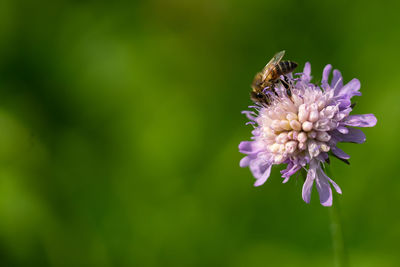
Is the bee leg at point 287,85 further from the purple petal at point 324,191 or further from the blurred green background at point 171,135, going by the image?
the blurred green background at point 171,135

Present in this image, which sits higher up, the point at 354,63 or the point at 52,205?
the point at 354,63

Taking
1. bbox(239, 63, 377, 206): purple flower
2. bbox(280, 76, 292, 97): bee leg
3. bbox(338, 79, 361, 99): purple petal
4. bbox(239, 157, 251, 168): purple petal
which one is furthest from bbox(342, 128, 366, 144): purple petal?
bbox(239, 157, 251, 168): purple petal

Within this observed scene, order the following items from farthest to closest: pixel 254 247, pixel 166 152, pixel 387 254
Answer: pixel 166 152 → pixel 254 247 → pixel 387 254

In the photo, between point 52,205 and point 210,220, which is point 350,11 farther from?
point 52,205

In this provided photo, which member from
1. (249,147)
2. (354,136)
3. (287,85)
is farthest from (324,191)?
(287,85)

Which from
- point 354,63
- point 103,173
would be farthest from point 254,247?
point 354,63

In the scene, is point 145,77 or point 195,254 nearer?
point 195,254
